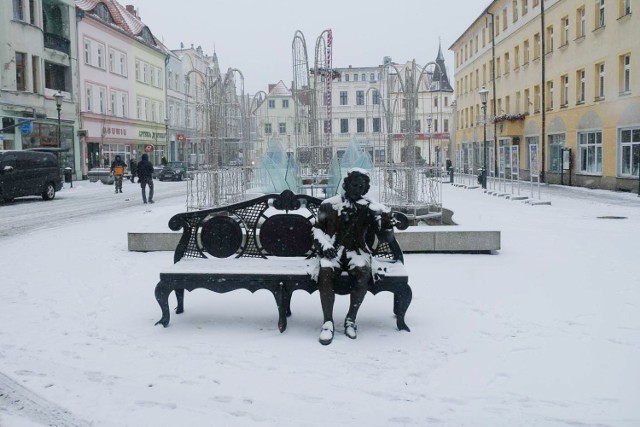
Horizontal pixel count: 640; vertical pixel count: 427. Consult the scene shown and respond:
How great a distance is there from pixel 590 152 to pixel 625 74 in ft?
13.9

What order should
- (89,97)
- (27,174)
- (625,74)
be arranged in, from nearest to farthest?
1. (27,174)
2. (625,74)
3. (89,97)

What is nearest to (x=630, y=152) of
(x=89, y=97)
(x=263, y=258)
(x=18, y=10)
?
(x=263, y=258)

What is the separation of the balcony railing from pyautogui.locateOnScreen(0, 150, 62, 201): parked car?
15.6 metres

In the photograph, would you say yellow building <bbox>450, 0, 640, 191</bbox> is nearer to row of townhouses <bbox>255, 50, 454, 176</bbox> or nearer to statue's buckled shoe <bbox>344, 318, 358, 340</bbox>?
row of townhouses <bbox>255, 50, 454, 176</bbox>

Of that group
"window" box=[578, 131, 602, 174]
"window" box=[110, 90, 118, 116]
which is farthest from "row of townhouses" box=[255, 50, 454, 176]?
"window" box=[110, 90, 118, 116]

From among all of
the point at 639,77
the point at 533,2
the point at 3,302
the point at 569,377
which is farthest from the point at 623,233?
the point at 533,2

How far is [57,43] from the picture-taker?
3953 centimetres

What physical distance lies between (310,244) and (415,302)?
4.52 ft

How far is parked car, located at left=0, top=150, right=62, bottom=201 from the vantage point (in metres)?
22.5

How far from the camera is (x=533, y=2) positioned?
38375 millimetres

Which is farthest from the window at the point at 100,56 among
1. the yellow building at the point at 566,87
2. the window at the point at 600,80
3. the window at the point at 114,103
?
the window at the point at 600,80

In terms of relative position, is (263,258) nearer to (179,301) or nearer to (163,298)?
(179,301)

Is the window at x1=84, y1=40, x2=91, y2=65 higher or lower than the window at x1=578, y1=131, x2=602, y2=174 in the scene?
higher

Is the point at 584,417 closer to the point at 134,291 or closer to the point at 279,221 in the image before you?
the point at 279,221
